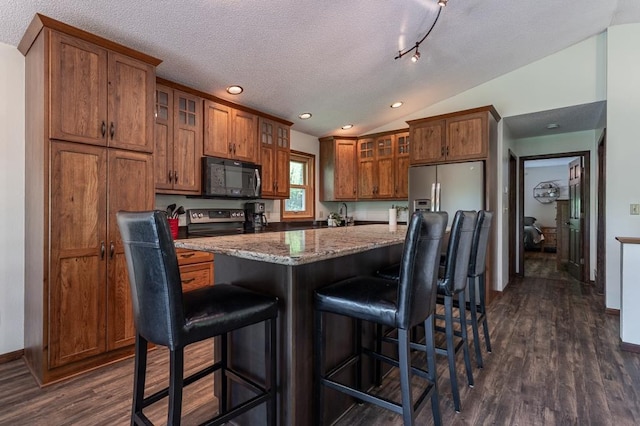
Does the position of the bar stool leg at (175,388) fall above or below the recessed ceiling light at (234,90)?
below

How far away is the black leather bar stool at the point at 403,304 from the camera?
1.26 metres

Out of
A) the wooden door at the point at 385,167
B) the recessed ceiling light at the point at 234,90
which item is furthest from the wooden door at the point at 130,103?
the wooden door at the point at 385,167

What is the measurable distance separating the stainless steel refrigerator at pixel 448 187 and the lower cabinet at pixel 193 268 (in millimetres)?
2682

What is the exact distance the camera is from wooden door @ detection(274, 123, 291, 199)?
4.20m

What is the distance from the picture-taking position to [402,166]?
4.85 metres

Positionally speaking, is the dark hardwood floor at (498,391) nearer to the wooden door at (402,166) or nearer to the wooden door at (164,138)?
the wooden door at (164,138)

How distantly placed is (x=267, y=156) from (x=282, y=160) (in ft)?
0.95

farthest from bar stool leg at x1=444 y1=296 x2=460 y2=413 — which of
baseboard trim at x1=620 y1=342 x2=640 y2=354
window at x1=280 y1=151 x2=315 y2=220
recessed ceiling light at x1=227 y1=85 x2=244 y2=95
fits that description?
window at x1=280 y1=151 x2=315 y2=220

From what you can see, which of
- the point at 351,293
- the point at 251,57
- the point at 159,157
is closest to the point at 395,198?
the point at 251,57

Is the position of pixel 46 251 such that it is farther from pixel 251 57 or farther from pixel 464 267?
pixel 464 267

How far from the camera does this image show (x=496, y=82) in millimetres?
4270

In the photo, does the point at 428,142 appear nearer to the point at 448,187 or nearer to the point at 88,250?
the point at 448,187

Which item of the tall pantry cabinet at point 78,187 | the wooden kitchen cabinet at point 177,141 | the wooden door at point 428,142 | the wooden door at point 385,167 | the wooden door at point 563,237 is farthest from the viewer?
the wooden door at point 563,237

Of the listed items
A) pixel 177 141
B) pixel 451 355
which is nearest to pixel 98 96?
pixel 177 141
